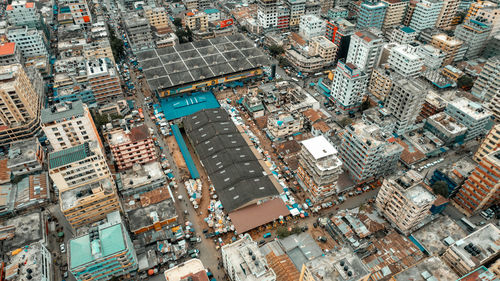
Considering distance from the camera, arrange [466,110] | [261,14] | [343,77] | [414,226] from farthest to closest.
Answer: [261,14]
[343,77]
[466,110]
[414,226]

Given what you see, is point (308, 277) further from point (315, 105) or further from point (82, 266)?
point (315, 105)

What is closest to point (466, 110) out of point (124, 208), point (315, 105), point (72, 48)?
point (315, 105)

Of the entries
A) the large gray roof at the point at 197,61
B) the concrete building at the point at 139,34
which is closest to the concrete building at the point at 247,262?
the large gray roof at the point at 197,61

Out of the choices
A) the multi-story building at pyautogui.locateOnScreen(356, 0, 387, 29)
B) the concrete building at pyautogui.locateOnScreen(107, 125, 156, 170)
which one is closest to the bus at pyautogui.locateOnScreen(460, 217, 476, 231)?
the concrete building at pyautogui.locateOnScreen(107, 125, 156, 170)

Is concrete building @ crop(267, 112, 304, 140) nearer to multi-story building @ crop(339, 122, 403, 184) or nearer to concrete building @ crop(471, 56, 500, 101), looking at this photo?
multi-story building @ crop(339, 122, 403, 184)

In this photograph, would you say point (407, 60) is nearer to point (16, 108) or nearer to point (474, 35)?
point (474, 35)

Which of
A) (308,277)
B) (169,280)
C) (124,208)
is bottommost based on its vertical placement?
(124,208)
